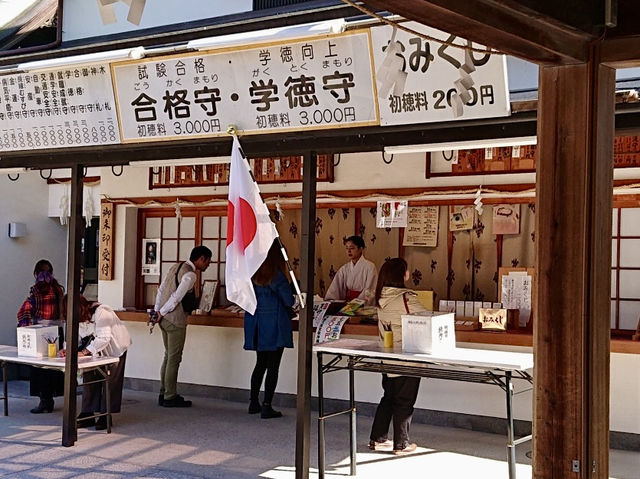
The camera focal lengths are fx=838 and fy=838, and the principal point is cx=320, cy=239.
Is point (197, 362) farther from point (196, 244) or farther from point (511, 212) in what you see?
point (511, 212)

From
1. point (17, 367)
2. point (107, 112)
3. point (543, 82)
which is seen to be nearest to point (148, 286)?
point (17, 367)

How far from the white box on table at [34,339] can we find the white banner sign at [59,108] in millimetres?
1950

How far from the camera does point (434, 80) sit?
5.96 metres

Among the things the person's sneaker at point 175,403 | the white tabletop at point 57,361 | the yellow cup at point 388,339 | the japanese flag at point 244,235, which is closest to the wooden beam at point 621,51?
the japanese flag at point 244,235

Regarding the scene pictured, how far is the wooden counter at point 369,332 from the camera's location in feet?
26.1

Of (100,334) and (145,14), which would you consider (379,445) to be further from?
(145,14)

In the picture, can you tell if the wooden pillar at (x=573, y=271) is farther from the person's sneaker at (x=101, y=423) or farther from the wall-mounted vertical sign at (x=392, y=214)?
the person's sneaker at (x=101, y=423)

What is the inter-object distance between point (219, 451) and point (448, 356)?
2.60 m

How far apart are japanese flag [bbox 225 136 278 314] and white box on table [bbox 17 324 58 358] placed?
3198 millimetres

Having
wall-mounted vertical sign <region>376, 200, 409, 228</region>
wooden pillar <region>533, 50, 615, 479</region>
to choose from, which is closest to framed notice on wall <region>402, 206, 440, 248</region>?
wall-mounted vertical sign <region>376, 200, 409, 228</region>

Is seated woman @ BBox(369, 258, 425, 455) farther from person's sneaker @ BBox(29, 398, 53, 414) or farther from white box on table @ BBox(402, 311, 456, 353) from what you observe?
person's sneaker @ BBox(29, 398, 53, 414)

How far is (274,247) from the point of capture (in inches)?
369

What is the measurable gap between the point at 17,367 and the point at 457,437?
6.99 m

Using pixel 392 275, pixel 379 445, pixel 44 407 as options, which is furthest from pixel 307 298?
pixel 44 407
